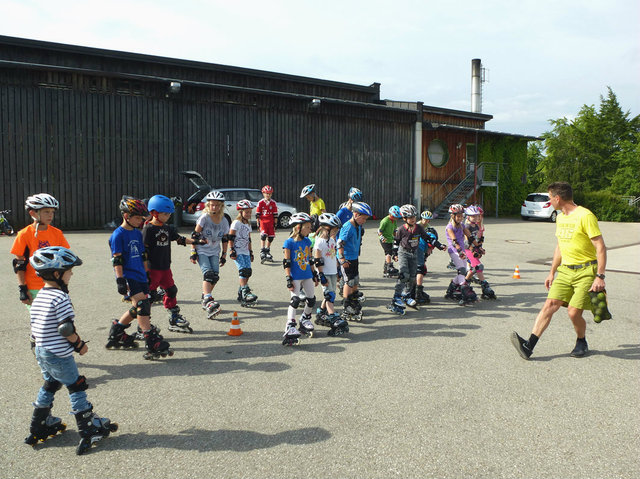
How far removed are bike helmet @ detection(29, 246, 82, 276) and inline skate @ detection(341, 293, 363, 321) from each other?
4.34 metres

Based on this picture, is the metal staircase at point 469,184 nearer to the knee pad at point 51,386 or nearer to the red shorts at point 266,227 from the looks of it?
the red shorts at point 266,227

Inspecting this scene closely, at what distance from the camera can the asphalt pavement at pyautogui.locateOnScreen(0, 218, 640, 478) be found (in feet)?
11.7

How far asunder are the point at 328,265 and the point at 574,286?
10.1ft

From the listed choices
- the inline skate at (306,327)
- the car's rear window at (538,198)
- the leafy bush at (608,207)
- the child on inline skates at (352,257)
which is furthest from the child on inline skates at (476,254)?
the leafy bush at (608,207)

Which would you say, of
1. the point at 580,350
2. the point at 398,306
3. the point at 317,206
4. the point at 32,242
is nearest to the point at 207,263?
the point at 32,242

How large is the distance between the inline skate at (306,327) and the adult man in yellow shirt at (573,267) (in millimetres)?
2531

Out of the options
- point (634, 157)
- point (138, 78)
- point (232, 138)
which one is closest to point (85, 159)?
point (138, 78)

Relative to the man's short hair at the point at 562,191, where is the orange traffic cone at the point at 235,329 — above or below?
below

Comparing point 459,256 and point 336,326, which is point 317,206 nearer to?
point 459,256

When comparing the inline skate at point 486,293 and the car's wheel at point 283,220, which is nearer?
the inline skate at point 486,293

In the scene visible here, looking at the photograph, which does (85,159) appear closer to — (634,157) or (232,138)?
(232,138)

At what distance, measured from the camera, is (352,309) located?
24.7 ft

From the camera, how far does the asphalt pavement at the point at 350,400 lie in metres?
3.55

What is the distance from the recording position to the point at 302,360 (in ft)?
18.8
